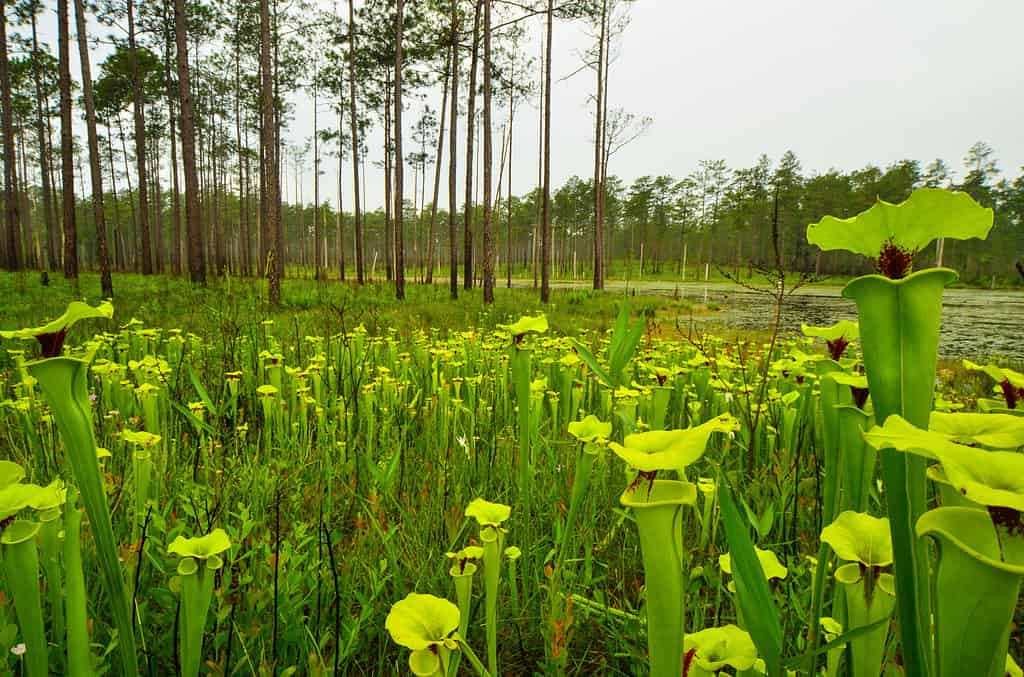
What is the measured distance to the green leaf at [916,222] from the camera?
1.85ft

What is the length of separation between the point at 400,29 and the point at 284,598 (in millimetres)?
13823

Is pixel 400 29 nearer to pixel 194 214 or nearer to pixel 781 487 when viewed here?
pixel 194 214

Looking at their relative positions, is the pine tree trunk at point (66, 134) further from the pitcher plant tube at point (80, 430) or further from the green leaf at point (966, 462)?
the green leaf at point (966, 462)

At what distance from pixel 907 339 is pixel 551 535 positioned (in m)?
1.44

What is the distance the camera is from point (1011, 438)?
1.73 feet

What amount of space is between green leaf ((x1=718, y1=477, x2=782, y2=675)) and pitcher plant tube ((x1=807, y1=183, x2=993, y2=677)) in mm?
128

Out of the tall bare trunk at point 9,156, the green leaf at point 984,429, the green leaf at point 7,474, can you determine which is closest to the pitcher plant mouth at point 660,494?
the green leaf at point 984,429

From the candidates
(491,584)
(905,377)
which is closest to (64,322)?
(491,584)

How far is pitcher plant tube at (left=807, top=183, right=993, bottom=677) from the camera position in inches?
20.4

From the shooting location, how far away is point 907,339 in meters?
0.54

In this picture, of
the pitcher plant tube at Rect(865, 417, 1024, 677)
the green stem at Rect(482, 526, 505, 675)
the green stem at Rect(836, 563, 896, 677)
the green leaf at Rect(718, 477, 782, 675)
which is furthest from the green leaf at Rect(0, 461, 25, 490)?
the green stem at Rect(836, 563, 896, 677)

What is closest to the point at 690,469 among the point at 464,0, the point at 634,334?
the point at 634,334

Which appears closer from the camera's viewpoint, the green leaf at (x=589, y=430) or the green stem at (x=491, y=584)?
the green stem at (x=491, y=584)

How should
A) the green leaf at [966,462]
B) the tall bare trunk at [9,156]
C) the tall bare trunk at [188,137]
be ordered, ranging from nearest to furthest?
the green leaf at [966,462] → the tall bare trunk at [188,137] → the tall bare trunk at [9,156]
